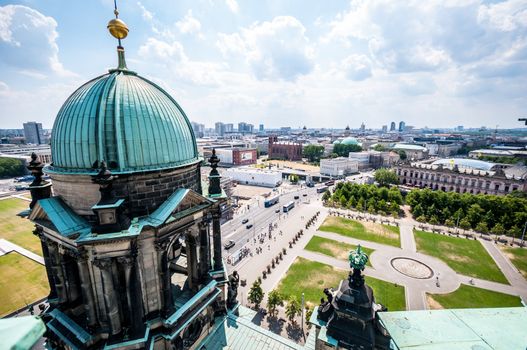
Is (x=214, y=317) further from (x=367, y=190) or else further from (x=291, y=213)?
(x=367, y=190)

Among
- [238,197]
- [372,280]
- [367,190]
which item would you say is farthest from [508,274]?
[238,197]

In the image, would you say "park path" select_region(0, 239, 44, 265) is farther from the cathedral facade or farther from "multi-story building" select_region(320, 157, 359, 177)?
"multi-story building" select_region(320, 157, 359, 177)

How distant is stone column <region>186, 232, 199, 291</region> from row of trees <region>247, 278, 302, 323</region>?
80.6 ft

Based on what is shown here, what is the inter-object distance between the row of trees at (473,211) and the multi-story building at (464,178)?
29.5 metres

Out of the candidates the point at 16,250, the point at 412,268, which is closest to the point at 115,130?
the point at 412,268

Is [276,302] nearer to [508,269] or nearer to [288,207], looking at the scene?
[508,269]

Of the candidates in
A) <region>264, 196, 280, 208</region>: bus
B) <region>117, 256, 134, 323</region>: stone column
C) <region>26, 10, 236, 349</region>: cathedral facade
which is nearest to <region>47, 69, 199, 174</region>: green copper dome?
<region>26, 10, 236, 349</region>: cathedral facade

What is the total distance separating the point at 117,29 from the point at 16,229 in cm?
8231

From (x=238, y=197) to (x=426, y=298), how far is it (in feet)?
239

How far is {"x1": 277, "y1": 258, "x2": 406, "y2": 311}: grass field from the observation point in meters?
40.9

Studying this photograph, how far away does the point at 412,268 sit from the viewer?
1999 inches

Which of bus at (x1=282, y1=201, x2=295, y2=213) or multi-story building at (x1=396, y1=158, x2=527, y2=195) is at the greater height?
multi-story building at (x1=396, y1=158, x2=527, y2=195)

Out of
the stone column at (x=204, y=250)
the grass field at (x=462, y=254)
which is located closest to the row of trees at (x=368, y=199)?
the grass field at (x=462, y=254)

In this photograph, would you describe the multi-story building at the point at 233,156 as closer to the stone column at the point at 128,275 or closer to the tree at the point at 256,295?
the tree at the point at 256,295
